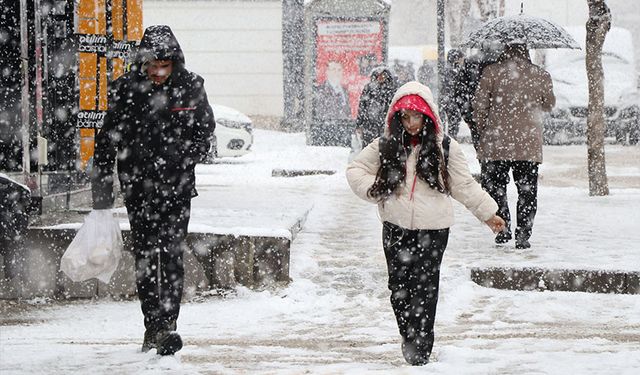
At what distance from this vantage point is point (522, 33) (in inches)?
416

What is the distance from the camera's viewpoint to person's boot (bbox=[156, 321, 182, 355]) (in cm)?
638

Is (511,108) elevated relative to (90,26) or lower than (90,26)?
lower

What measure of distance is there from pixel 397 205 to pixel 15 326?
119 inches

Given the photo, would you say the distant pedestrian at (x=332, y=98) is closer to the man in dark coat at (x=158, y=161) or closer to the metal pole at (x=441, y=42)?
the metal pole at (x=441, y=42)

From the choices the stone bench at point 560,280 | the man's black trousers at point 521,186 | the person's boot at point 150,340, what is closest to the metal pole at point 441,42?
the man's black trousers at point 521,186

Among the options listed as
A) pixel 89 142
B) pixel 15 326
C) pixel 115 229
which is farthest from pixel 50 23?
pixel 115 229

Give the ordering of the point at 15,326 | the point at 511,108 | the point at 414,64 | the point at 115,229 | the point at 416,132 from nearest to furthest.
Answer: the point at 416,132 < the point at 115,229 < the point at 15,326 < the point at 511,108 < the point at 414,64

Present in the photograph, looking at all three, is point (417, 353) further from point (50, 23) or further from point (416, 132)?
point (50, 23)

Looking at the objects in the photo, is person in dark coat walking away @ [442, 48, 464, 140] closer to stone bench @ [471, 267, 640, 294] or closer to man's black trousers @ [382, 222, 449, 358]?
stone bench @ [471, 267, 640, 294]

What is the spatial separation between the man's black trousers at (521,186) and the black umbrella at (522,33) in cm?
106

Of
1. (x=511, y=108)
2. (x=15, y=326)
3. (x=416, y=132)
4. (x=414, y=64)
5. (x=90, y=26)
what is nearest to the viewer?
(x=416, y=132)

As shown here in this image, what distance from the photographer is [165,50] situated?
6.29 metres

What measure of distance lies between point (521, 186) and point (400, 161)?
4.30 metres

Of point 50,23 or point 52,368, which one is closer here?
point 52,368
